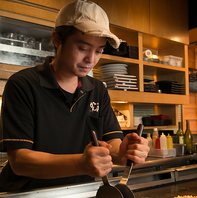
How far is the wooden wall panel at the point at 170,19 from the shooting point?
3.37 metres

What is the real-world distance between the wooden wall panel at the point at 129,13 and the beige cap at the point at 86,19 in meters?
1.86

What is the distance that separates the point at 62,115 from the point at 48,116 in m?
0.07

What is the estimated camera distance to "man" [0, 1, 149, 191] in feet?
3.08

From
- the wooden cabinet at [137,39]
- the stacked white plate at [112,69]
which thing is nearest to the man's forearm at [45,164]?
the wooden cabinet at [137,39]

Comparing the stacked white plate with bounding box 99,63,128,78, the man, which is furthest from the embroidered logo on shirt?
the stacked white plate with bounding box 99,63,128,78

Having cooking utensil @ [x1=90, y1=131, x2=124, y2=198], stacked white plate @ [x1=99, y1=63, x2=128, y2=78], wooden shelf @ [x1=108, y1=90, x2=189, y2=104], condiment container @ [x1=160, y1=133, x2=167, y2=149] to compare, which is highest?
stacked white plate @ [x1=99, y1=63, x2=128, y2=78]

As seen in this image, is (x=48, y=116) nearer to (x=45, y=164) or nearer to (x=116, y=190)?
(x=45, y=164)

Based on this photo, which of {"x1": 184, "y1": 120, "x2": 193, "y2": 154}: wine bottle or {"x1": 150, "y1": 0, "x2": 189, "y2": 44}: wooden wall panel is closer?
{"x1": 184, "y1": 120, "x2": 193, "y2": 154}: wine bottle

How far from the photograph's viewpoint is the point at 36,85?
1150 millimetres

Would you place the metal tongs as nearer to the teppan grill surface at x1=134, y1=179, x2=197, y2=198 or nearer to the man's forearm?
the man's forearm

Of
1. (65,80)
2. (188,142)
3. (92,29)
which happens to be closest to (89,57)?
(92,29)

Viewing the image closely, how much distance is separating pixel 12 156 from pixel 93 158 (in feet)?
1.30

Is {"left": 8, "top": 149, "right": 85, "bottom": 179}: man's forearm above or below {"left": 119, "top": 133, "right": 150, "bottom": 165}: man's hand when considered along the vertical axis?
below

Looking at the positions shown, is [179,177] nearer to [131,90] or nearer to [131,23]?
[131,90]
